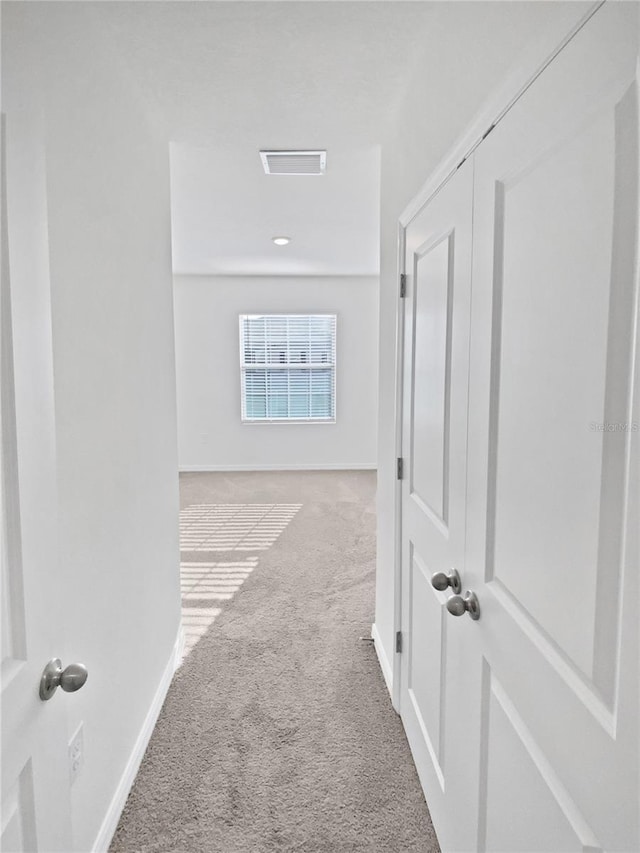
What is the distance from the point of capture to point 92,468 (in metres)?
1.42

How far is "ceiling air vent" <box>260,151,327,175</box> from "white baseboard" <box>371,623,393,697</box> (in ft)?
8.00

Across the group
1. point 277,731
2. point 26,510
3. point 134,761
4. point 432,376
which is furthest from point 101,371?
point 277,731

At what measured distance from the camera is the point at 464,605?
116 centimetres

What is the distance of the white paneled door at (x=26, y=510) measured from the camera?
2.39 ft

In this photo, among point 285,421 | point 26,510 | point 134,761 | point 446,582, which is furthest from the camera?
point 285,421

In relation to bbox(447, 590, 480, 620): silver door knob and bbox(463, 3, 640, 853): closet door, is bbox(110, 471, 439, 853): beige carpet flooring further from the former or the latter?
bbox(447, 590, 480, 620): silver door knob

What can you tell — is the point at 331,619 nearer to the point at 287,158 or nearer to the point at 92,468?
the point at 92,468

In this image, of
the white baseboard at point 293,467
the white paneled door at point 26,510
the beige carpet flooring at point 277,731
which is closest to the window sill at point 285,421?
the white baseboard at point 293,467

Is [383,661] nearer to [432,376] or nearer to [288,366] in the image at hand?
[432,376]

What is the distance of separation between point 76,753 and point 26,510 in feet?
3.00

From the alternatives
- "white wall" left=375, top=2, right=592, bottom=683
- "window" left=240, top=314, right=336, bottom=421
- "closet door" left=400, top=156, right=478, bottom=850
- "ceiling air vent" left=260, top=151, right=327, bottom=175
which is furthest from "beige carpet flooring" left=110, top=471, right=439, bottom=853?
"window" left=240, top=314, right=336, bottom=421

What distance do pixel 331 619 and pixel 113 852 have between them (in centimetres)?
158

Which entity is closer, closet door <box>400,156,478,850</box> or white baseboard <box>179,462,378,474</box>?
closet door <box>400,156,478,850</box>

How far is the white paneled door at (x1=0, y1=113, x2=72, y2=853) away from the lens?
0.73 metres
